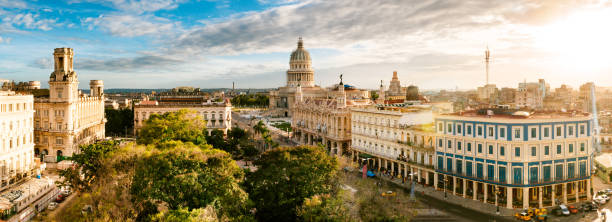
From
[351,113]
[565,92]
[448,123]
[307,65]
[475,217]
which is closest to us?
[475,217]

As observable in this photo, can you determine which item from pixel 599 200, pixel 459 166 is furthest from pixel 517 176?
pixel 599 200

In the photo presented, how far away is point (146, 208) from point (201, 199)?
5.75 meters

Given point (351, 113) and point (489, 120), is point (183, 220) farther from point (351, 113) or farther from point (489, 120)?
point (351, 113)

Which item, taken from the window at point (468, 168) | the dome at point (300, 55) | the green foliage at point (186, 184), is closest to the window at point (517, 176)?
the window at point (468, 168)

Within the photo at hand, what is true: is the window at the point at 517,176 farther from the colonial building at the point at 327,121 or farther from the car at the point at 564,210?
the colonial building at the point at 327,121

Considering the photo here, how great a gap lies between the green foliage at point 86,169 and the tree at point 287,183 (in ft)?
49.9

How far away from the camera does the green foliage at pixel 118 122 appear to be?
104 metres

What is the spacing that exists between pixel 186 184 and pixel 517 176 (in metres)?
36.7

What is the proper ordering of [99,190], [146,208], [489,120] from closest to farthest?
1. [99,190]
2. [146,208]
3. [489,120]

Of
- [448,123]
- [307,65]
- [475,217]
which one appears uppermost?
[307,65]

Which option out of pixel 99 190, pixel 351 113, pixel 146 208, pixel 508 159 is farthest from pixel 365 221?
pixel 351 113

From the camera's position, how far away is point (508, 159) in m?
46.8

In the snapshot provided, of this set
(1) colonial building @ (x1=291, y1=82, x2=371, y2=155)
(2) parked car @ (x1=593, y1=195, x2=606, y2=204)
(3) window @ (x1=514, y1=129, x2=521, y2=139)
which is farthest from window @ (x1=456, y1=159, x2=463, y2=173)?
(1) colonial building @ (x1=291, y1=82, x2=371, y2=155)

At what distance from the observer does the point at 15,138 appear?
5409 centimetres
